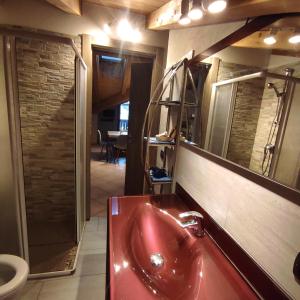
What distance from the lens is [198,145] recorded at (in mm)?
1257

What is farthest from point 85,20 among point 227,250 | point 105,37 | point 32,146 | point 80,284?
point 80,284

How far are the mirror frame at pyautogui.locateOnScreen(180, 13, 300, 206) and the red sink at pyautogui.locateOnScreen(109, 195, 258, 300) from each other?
38 centimetres

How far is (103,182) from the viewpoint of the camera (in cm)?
388

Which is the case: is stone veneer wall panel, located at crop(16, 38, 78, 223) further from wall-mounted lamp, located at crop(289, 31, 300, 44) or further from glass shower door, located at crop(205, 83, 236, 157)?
wall-mounted lamp, located at crop(289, 31, 300, 44)

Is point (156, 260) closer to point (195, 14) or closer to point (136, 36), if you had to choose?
point (195, 14)

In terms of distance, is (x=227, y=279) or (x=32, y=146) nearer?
(x=227, y=279)

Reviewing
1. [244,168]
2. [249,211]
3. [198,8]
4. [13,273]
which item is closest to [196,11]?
[198,8]

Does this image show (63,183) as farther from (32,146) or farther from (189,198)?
(189,198)

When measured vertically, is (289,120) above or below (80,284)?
above

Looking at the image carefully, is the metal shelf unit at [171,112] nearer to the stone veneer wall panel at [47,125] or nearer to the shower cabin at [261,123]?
the shower cabin at [261,123]

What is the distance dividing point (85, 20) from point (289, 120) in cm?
207

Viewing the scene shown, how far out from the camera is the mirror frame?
63cm

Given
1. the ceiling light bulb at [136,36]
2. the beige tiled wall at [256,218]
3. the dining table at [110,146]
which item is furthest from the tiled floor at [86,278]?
the dining table at [110,146]

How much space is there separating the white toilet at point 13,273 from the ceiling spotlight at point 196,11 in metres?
1.83
